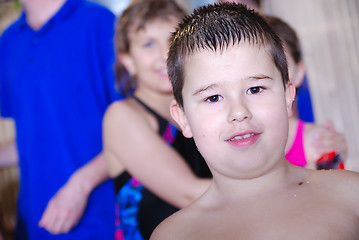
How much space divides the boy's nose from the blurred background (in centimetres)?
80

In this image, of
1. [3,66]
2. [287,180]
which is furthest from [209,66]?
[3,66]

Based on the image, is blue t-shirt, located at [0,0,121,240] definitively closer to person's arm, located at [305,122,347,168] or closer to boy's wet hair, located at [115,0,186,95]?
boy's wet hair, located at [115,0,186,95]

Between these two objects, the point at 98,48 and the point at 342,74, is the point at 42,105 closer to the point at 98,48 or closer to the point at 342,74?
the point at 98,48

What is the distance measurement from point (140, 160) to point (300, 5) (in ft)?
2.24

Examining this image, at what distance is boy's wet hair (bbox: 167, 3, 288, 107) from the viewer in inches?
21.1

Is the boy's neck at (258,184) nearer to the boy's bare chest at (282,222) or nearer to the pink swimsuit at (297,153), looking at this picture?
the boy's bare chest at (282,222)

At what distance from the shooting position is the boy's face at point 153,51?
0.99m

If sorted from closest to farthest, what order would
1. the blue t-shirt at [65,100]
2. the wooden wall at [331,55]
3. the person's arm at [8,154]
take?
1. the blue t-shirt at [65,100]
2. the wooden wall at [331,55]
3. the person's arm at [8,154]

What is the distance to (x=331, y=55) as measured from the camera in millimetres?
1295

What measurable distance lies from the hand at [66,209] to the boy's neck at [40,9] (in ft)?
1.49

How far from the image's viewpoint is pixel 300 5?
4.21ft

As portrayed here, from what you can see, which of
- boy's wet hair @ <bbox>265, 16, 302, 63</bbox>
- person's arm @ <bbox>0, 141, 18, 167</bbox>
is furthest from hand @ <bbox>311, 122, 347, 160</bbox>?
person's arm @ <bbox>0, 141, 18, 167</bbox>

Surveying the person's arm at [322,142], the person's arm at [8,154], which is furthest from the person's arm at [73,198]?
the person's arm at [322,142]

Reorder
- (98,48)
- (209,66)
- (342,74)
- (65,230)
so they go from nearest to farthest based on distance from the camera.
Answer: (209,66) < (65,230) < (98,48) < (342,74)
